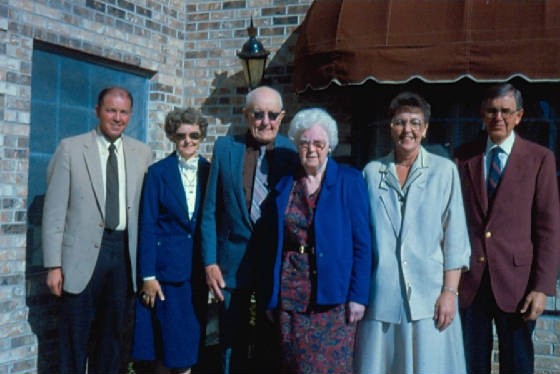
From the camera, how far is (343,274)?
3340mm

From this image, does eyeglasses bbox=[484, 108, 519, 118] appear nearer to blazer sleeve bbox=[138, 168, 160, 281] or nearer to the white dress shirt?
the white dress shirt

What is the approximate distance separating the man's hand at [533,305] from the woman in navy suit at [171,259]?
183 cm

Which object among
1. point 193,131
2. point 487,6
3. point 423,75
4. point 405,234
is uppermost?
point 487,6

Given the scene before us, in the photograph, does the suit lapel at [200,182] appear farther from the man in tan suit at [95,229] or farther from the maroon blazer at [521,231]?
the maroon blazer at [521,231]

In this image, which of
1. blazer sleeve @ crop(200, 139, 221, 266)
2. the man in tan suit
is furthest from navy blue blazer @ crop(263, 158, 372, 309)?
the man in tan suit

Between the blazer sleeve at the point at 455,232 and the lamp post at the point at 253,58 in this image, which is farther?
the lamp post at the point at 253,58

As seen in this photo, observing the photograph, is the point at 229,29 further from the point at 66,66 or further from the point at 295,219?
the point at 295,219

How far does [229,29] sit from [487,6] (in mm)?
2308

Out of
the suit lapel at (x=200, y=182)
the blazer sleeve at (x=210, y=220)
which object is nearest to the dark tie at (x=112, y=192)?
the suit lapel at (x=200, y=182)

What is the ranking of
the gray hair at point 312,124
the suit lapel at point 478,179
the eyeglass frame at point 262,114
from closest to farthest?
the gray hair at point 312,124 → the suit lapel at point 478,179 → the eyeglass frame at point 262,114

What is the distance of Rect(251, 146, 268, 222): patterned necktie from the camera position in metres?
3.67

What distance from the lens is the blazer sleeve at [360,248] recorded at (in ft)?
11.0

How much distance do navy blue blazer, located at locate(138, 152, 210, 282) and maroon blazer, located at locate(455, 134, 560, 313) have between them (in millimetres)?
1640

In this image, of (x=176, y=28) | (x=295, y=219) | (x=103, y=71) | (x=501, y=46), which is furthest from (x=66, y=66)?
(x=501, y=46)
